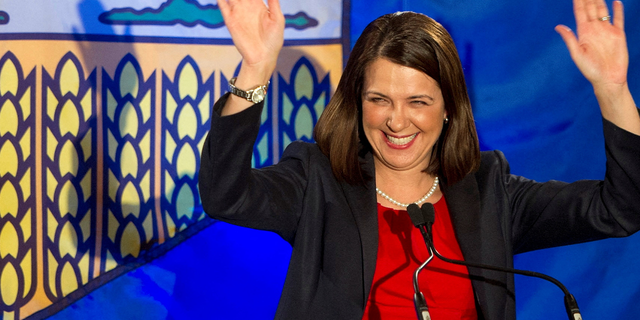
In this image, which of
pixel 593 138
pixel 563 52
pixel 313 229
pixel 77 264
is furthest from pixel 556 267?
pixel 77 264

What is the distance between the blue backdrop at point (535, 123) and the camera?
2291mm

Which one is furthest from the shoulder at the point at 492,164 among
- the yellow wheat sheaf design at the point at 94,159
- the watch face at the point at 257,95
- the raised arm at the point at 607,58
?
the yellow wheat sheaf design at the point at 94,159

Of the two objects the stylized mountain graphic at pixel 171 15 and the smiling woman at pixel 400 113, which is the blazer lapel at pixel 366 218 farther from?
the stylized mountain graphic at pixel 171 15

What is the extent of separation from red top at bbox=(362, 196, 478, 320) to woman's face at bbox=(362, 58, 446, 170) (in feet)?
0.53

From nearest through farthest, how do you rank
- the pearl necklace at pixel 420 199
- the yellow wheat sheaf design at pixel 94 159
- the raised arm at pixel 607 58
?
the raised arm at pixel 607 58 < the pearl necklace at pixel 420 199 < the yellow wheat sheaf design at pixel 94 159

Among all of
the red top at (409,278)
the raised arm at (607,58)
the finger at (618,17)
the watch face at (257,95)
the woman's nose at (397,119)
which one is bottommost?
the red top at (409,278)

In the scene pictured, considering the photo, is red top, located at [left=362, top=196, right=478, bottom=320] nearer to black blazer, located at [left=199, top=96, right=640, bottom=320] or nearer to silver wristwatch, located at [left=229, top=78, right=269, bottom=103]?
black blazer, located at [left=199, top=96, right=640, bottom=320]

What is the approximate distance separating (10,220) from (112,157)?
0.34 metres

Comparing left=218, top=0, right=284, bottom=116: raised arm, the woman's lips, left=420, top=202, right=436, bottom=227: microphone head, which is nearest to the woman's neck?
Answer: the woman's lips


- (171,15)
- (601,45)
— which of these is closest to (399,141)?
(601,45)

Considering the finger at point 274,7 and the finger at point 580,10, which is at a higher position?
the finger at point 580,10

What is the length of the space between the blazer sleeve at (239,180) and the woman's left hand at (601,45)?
2.30 ft

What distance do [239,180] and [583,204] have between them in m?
0.80

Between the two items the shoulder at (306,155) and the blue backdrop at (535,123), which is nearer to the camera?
the shoulder at (306,155)
